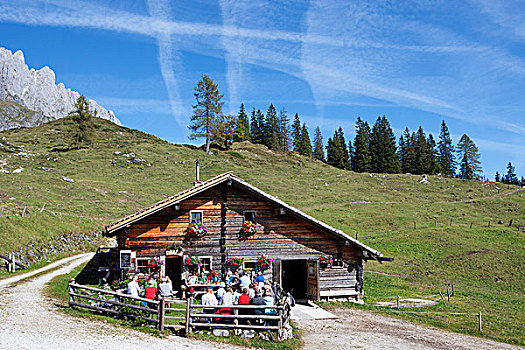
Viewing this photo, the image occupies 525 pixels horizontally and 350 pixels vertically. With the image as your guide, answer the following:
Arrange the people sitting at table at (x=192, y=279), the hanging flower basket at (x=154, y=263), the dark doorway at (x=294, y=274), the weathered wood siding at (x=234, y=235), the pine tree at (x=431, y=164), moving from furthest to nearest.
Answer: the pine tree at (x=431, y=164) → the dark doorway at (x=294, y=274) → the weathered wood siding at (x=234, y=235) → the hanging flower basket at (x=154, y=263) → the people sitting at table at (x=192, y=279)

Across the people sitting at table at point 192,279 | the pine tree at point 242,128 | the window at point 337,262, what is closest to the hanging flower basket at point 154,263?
the people sitting at table at point 192,279

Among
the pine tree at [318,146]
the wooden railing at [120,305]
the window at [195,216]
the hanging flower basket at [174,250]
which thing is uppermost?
the pine tree at [318,146]

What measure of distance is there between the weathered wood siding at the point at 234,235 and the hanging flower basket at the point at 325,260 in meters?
0.24

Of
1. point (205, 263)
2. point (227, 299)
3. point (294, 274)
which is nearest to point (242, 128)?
point (294, 274)

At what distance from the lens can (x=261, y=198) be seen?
852 inches

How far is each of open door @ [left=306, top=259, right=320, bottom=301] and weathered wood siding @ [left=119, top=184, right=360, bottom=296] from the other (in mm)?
407

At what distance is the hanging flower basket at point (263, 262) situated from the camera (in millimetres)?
21016

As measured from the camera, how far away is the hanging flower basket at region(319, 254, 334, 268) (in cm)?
2166

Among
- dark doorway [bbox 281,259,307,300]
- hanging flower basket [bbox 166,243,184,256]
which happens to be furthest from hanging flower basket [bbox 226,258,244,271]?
dark doorway [bbox 281,259,307,300]

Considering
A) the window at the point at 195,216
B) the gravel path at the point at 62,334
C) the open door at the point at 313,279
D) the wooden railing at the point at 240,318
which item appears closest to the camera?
the gravel path at the point at 62,334

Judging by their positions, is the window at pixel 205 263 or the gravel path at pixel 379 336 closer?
the gravel path at pixel 379 336

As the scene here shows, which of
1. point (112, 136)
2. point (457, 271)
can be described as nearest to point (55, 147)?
point (112, 136)

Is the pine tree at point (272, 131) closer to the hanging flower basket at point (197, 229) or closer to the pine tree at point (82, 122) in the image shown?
the pine tree at point (82, 122)

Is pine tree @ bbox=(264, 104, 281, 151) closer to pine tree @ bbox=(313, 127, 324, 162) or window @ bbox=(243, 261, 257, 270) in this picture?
pine tree @ bbox=(313, 127, 324, 162)
